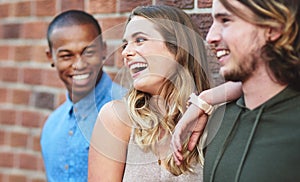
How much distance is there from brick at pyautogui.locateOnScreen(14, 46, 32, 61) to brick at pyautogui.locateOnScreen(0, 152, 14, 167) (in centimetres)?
46

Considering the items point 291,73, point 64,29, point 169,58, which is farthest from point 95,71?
point 291,73

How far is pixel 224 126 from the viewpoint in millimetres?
1646

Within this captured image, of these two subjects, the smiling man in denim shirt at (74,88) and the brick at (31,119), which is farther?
the brick at (31,119)

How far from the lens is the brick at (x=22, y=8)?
10.4 ft

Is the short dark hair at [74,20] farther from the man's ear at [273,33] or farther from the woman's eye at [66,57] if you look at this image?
the man's ear at [273,33]

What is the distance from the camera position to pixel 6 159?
10.9 ft

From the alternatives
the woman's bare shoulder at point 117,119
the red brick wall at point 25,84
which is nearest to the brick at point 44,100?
the red brick wall at point 25,84

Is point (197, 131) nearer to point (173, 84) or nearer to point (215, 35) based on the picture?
point (173, 84)

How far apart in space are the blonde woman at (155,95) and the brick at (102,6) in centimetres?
80

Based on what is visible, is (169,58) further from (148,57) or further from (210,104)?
(210,104)

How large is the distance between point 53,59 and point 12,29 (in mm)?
680

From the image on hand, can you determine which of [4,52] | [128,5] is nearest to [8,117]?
[4,52]

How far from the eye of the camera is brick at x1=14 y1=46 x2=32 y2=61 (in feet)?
10.4

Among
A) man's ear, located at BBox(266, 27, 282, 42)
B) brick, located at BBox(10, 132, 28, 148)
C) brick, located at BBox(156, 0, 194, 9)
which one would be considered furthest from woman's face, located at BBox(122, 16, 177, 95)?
brick, located at BBox(10, 132, 28, 148)
